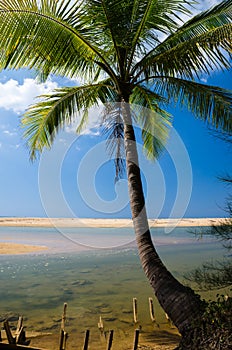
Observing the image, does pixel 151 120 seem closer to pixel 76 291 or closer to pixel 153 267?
pixel 153 267

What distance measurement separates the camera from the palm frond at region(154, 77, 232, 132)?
7246mm

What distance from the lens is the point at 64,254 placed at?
100ft

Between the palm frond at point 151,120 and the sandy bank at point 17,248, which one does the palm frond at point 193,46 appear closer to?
the palm frond at point 151,120

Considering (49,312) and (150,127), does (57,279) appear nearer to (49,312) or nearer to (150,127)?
(49,312)

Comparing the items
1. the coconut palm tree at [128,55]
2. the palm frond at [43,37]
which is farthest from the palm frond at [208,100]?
the palm frond at [43,37]

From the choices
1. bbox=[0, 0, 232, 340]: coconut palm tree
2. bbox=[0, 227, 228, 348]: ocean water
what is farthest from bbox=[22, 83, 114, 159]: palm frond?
bbox=[0, 227, 228, 348]: ocean water

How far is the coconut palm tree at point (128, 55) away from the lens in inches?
249

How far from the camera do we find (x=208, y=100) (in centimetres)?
734

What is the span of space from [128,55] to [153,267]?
15.1 ft

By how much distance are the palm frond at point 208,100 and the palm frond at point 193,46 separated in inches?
9.0

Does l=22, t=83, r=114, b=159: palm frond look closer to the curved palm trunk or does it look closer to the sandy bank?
Answer: the curved palm trunk

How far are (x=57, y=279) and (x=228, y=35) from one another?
16.4m

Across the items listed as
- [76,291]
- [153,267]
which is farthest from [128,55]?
[76,291]

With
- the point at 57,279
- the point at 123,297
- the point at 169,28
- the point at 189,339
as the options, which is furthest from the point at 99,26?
the point at 57,279
